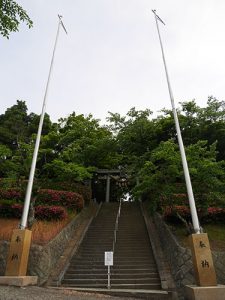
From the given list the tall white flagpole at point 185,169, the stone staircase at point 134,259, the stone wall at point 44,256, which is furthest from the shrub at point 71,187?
the tall white flagpole at point 185,169

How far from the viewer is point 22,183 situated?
18.3 meters

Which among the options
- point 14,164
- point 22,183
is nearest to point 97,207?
point 22,183

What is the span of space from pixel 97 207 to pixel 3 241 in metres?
12.6

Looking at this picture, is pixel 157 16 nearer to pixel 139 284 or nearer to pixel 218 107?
pixel 218 107

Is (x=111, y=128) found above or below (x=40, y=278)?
above

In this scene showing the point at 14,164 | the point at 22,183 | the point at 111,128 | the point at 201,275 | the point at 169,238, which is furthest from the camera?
the point at 111,128

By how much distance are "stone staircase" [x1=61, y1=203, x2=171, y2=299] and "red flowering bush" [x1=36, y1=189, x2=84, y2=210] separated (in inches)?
63.3

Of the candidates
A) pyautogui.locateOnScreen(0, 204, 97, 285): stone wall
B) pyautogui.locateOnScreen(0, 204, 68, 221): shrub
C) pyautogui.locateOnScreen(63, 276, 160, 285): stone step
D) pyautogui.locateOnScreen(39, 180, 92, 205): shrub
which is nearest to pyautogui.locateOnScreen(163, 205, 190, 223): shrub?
pyautogui.locateOnScreen(63, 276, 160, 285): stone step

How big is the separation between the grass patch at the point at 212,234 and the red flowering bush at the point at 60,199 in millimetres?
6260

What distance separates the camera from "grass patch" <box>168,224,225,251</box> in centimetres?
1321

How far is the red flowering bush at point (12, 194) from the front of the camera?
61.1 feet

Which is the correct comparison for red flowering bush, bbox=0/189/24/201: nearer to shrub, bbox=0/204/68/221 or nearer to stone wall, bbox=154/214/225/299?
shrub, bbox=0/204/68/221

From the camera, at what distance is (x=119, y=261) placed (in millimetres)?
13891

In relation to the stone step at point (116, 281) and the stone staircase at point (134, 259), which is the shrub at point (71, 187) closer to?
the stone staircase at point (134, 259)
